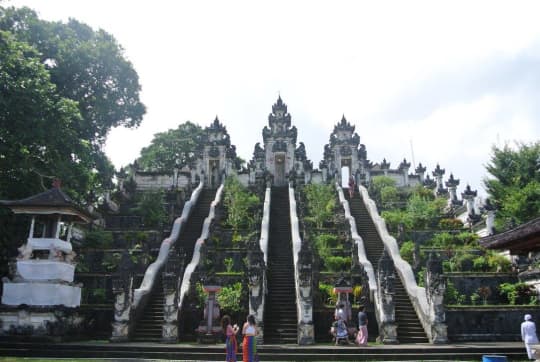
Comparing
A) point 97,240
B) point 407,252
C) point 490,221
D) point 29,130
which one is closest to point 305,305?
point 407,252

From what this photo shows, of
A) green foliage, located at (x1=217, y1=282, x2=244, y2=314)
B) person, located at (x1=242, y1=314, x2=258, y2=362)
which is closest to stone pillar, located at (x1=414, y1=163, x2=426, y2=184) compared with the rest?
green foliage, located at (x1=217, y1=282, x2=244, y2=314)

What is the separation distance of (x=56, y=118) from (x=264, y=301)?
965 cm

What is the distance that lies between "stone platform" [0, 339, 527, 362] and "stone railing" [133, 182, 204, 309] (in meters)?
2.81

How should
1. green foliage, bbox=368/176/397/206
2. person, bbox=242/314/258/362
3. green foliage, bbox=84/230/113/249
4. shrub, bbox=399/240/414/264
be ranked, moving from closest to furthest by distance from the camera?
1. person, bbox=242/314/258/362
2. shrub, bbox=399/240/414/264
3. green foliage, bbox=84/230/113/249
4. green foliage, bbox=368/176/397/206

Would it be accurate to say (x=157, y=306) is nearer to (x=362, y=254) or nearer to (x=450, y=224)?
(x=362, y=254)

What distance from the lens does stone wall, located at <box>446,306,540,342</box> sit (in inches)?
556

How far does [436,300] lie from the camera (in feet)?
44.8

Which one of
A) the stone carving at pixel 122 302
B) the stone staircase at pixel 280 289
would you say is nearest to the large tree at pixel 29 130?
the stone carving at pixel 122 302

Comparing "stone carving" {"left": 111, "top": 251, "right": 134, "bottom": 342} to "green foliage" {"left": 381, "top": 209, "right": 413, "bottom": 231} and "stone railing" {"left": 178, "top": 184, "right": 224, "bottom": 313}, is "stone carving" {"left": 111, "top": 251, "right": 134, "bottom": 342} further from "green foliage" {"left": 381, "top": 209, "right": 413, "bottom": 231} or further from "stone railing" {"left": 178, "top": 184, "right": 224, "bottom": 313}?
"green foliage" {"left": 381, "top": 209, "right": 413, "bottom": 231}

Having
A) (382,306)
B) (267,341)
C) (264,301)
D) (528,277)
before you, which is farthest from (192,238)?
(528,277)

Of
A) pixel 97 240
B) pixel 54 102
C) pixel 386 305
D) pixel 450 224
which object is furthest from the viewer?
pixel 450 224

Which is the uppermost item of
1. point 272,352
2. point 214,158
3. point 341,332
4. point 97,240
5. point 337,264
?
point 214,158

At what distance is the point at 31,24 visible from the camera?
23922 mm

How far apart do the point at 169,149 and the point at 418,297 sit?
36992 mm
